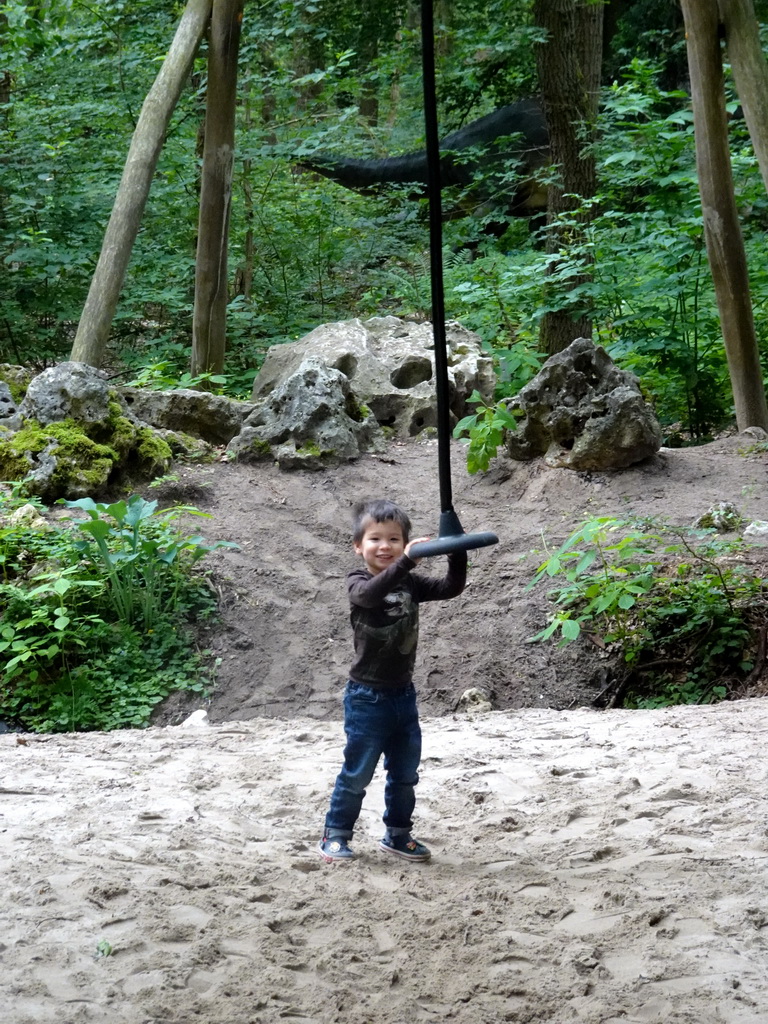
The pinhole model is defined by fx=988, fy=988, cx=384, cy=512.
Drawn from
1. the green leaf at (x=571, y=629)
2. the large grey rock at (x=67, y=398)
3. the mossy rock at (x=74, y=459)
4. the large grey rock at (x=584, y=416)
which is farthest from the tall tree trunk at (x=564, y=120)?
the green leaf at (x=571, y=629)

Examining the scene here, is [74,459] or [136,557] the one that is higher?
[74,459]

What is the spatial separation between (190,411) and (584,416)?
9.62ft

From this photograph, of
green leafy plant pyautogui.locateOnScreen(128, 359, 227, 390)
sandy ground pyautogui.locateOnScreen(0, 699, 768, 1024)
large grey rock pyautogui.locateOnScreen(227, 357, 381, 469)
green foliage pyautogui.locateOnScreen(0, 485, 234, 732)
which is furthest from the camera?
green leafy plant pyautogui.locateOnScreen(128, 359, 227, 390)

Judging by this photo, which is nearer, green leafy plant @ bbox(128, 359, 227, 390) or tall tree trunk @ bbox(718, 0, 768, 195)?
tall tree trunk @ bbox(718, 0, 768, 195)

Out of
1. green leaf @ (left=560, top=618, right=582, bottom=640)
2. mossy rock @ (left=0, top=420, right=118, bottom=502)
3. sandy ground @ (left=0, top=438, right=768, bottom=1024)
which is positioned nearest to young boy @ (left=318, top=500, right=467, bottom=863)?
sandy ground @ (left=0, top=438, right=768, bottom=1024)

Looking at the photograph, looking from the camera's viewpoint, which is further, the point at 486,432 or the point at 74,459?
the point at 486,432

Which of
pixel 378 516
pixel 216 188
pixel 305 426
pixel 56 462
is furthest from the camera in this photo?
pixel 216 188

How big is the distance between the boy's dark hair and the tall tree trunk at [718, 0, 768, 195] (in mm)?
4052

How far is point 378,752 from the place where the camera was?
282 centimetres

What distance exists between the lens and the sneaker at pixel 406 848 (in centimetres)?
286

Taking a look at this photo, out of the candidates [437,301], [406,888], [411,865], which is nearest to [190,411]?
[411,865]

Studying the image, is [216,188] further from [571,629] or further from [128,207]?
[571,629]

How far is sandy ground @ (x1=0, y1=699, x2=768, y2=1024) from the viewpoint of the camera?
6.84 feet

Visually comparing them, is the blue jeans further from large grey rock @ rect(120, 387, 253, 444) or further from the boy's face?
large grey rock @ rect(120, 387, 253, 444)
